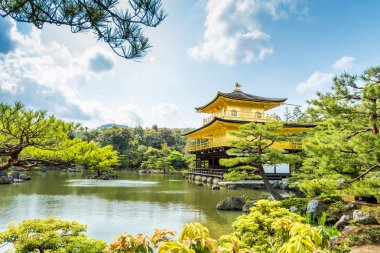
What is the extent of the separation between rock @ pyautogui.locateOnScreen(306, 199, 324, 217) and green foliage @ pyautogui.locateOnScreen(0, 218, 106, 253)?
253 inches

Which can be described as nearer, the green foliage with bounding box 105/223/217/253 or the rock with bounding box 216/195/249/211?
the green foliage with bounding box 105/223/217/253

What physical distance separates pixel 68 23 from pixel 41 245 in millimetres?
2718

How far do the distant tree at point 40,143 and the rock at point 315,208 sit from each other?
6.38 meters

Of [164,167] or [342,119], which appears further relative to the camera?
[164,167]

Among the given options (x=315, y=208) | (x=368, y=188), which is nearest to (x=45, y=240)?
(x=368, y=188)

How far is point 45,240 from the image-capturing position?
3.35m

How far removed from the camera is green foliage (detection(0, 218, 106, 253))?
10.7 ft

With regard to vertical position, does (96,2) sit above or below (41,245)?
above

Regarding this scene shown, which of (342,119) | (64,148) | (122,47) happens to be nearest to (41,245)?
(64,148)

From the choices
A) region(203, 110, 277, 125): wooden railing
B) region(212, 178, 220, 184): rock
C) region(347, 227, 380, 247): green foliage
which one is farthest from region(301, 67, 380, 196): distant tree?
region(203, 110, 277, 125): wooden railing

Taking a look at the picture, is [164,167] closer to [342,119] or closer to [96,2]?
[342,119]

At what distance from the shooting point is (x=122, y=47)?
250 cm

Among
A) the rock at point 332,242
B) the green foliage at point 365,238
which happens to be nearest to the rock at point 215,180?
the green foliage at point 365,238

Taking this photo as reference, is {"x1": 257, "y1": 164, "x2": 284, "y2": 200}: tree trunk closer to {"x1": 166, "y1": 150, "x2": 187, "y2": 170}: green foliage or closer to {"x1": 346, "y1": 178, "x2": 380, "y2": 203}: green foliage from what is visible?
{"x1": 346, "y1": 178, "x2": 380, "y2": 203}: green foliage
